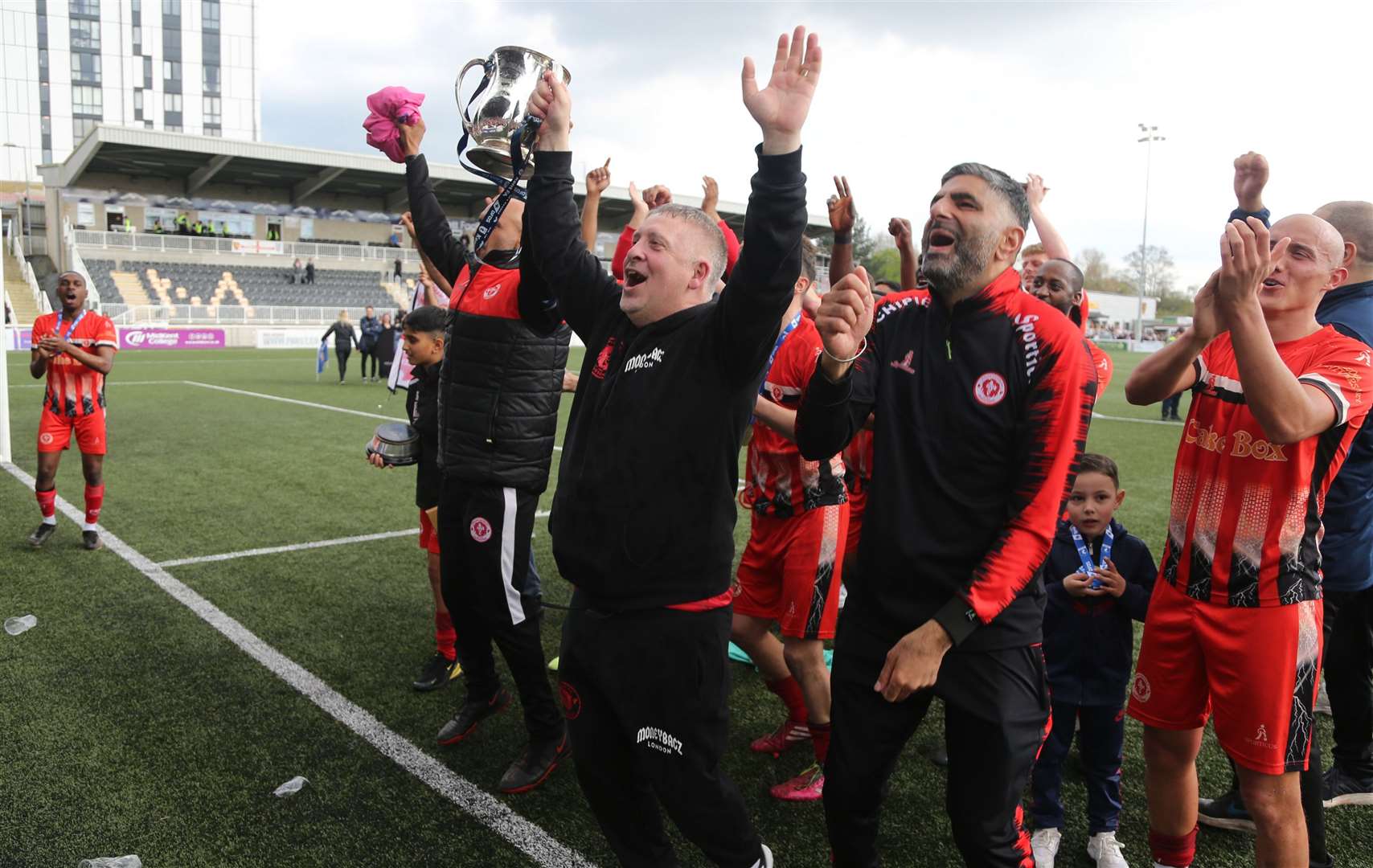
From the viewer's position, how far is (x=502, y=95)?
3.20 meters

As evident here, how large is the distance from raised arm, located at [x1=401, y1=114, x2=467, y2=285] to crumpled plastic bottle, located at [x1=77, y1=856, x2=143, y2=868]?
2498 millimetres

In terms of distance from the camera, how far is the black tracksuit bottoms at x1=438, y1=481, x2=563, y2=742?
3629 millimetres

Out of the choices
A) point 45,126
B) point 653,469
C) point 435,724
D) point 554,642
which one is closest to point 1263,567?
point 653,469

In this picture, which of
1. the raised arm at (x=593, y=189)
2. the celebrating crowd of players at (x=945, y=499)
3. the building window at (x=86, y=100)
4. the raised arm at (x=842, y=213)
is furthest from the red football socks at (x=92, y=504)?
the building window at (x=86, y=100)

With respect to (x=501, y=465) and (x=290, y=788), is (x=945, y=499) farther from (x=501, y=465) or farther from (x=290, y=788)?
(x=290, y=788)

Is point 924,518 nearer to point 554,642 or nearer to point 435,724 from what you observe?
point 435,724

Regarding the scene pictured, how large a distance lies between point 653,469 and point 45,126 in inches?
3380

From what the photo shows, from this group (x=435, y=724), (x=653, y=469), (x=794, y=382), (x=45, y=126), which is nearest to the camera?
(x=653, y=469)

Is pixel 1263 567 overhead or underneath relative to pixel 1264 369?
underneath

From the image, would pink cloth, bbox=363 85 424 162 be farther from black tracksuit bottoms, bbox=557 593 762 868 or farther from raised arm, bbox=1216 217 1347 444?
raised arm, bbox=1216 217 1347 444

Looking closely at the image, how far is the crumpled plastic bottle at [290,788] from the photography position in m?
3.46

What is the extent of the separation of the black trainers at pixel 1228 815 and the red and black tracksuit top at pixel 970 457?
1.77m

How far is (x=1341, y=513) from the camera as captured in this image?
3.25 metres

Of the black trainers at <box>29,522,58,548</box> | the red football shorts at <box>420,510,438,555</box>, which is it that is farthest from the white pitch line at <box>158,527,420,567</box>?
the red football shorts at <box>420,510,438,555</box>
